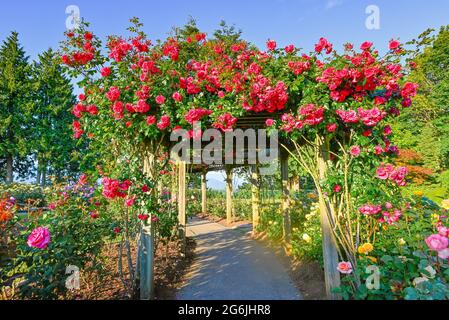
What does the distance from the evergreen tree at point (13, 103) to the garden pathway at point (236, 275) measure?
2217 cm

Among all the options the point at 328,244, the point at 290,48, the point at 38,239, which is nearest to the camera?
the point at 38,239

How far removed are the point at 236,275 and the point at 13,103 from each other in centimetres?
2597

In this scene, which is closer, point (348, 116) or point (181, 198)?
point (348, 116)

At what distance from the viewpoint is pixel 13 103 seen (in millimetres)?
22688

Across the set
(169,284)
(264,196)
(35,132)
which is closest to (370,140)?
(169,284)

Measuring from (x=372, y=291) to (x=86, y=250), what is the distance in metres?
2.95

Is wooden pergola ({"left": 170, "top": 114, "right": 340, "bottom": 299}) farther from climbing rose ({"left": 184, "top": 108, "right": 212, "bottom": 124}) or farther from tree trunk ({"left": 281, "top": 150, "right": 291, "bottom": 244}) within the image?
climbing rose ({"left": 184, "top": 108, "right": 212, "bottom": 124})

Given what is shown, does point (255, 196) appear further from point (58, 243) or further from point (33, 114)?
point (33, 114)

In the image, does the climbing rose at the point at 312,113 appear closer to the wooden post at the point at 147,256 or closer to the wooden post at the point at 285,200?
the wooden post at the point at 147,256

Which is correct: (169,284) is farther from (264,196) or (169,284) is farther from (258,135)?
(264,196)

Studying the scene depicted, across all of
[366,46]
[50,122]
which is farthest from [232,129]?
[50,122]

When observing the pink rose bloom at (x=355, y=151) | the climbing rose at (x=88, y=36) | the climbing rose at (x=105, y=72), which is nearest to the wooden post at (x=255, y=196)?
the pink rose bloom at (x=355, y=151)

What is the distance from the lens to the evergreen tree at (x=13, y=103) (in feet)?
71.6

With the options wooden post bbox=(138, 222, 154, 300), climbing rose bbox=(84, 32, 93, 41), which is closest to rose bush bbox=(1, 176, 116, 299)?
wooden post bbox=(138, 222, 154, 300)
